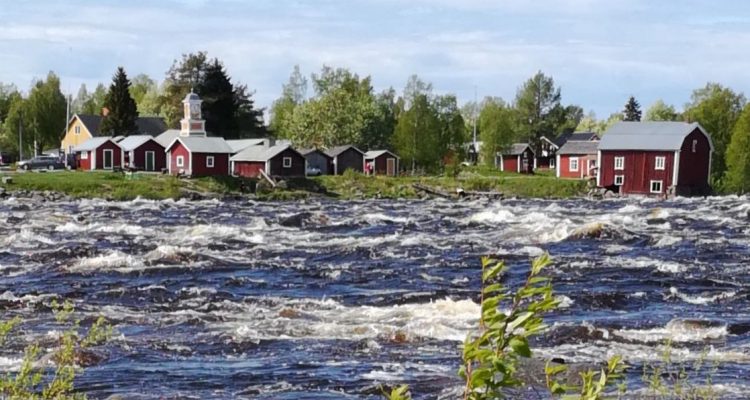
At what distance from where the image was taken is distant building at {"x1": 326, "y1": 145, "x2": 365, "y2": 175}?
8925cm

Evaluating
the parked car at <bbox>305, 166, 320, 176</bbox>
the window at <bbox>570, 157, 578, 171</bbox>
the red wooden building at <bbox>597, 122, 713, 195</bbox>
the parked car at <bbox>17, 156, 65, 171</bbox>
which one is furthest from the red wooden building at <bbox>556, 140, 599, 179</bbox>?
the parked car at <bbox>17, 156, 65, 171</bbox>

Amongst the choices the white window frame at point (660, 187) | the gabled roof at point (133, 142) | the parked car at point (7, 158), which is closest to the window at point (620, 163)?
the white window frame at point (660, 187)

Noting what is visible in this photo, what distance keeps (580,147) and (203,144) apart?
3709 centimetres

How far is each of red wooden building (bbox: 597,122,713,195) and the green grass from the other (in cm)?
327

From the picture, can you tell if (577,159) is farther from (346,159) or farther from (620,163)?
(346,159)

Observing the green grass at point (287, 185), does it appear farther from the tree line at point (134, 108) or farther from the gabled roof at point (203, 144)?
the tree line at point (134, 108)

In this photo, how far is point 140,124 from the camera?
10306cm

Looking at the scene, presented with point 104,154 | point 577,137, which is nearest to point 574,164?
point 577,137

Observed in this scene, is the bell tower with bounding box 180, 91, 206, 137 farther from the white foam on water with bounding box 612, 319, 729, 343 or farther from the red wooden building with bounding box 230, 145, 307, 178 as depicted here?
the white foam on water with bounding box 612, 319, 729, 343

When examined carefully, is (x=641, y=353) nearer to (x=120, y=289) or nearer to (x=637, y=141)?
(x=120, y=289)

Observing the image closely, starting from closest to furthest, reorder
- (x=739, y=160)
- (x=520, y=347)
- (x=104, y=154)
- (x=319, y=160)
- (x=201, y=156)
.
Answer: (x=520, y=347)
(x=201, y=156)
(x=739, y=160)
(x=104, y=154)
(x=319, y=160)

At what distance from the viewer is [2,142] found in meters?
116

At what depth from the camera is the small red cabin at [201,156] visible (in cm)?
7550

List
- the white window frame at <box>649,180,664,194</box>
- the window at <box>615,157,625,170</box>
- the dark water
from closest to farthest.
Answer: the dark water < the white window frame at <box>649,180,664,194</box> < the window at <box>615,157,625,170</box>
